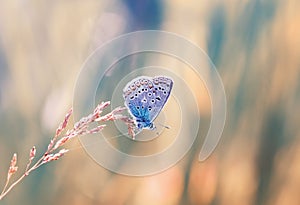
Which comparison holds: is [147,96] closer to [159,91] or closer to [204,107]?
[159,91]

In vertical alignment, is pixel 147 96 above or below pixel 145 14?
below

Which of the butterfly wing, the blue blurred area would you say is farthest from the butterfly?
the blue blurred area

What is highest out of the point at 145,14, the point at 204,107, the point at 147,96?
the point at 145,14

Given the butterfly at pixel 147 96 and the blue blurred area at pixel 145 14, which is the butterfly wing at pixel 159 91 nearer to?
the butterfly at pixel 147 96

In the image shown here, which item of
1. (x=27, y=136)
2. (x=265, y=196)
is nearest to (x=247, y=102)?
(x=265, y=196)

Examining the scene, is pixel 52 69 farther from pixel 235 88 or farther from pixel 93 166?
pixel 235 88

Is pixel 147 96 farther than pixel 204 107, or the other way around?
pixel 204 107

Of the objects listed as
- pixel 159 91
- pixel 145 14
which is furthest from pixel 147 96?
pixel 145 14
